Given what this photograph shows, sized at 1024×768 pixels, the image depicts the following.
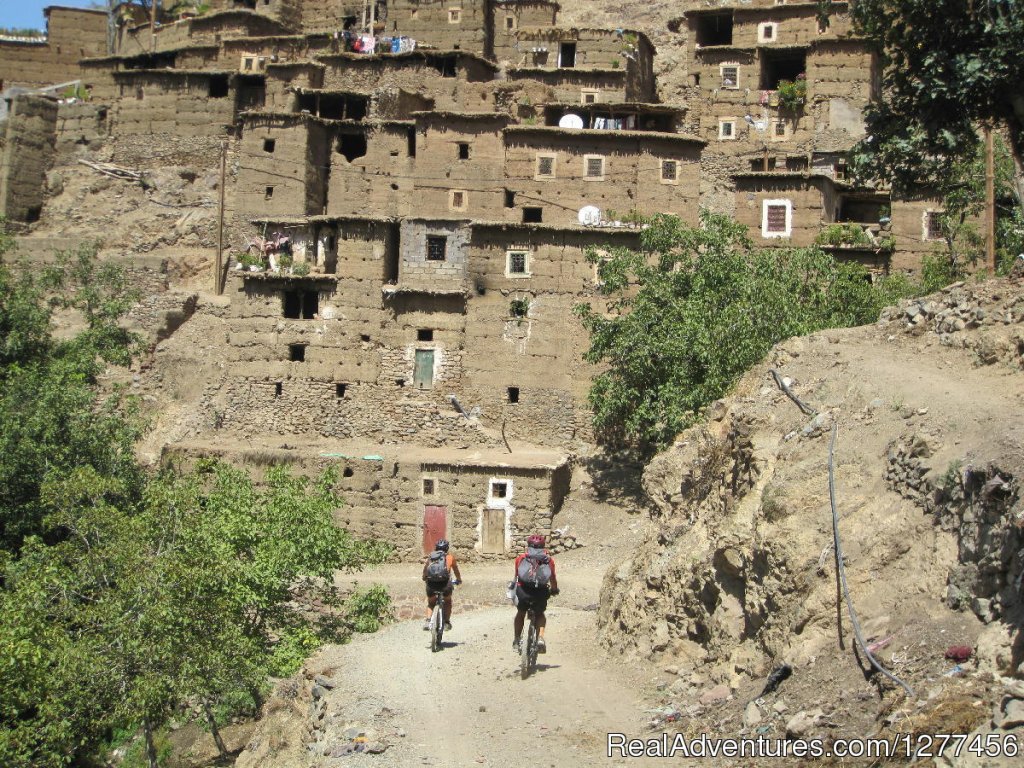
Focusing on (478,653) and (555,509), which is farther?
(555,509)

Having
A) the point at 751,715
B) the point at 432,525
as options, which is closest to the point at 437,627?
the point at 751,715

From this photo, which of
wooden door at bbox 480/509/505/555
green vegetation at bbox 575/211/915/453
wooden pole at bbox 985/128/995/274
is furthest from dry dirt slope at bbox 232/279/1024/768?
wooden door at bbox 480/509/505/555

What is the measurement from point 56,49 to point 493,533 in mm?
34759

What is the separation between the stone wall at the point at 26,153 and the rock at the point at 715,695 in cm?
3902

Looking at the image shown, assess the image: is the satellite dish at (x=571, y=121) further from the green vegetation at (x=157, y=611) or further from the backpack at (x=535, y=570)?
the backpack at (x=535, y=570)

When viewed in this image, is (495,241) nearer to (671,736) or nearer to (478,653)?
(478,653)

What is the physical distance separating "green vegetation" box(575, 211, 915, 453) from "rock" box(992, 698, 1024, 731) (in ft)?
53.5

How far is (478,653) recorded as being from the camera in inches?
578

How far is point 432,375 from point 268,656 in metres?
14.7

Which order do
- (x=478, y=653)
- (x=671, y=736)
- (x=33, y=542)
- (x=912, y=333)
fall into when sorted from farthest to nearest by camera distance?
(x=33, y=542) < (x=478, y=653) < (x=912, y=333) < (x=671, y=736)

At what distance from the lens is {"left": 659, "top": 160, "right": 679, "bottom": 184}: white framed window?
33.7 metres

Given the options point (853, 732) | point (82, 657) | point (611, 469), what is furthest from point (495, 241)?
point (853, 732)

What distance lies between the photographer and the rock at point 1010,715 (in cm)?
749

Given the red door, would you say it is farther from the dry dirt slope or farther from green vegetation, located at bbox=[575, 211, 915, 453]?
the dry dirt slope
